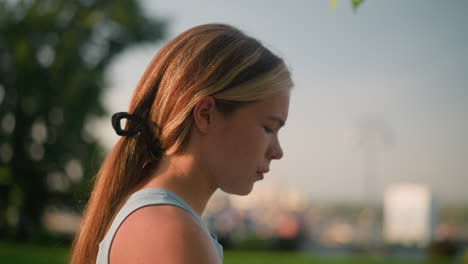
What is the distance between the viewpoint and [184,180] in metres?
1.29

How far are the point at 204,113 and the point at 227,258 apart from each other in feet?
49.7

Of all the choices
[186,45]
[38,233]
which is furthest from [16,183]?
[186,45]

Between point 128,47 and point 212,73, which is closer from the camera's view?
point 212,73

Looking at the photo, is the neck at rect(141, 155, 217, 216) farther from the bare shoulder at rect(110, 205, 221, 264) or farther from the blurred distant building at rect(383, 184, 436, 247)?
the blurred distant building at rect(383, 184, 436, 247)

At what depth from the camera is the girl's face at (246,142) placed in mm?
1319

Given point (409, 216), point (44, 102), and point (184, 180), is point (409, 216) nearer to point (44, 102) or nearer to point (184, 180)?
point (44, 102)

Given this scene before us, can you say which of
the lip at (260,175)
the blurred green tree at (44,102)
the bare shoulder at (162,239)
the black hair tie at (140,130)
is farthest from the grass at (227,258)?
the bare shoulder at (162,239)

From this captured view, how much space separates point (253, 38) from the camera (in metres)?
1.44

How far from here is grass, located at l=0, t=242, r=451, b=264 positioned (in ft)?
39.5

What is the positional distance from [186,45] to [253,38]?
0.19 m

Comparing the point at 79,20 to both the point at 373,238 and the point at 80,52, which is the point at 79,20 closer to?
the point at 80,52

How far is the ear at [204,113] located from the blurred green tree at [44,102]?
1806cm

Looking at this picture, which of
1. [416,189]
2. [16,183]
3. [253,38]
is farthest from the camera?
[416,189]

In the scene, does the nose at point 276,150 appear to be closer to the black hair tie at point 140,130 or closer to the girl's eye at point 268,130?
the girl's eye at point 268,130
